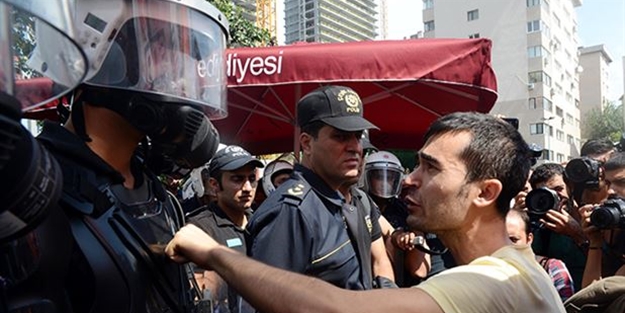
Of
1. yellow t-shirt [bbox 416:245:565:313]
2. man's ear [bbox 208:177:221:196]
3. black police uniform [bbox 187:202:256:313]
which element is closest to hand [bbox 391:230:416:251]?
black police uniform [bbox 187:202:256:313]

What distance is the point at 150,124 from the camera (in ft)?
5.10

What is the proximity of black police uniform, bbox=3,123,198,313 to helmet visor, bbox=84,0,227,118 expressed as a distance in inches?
8.7

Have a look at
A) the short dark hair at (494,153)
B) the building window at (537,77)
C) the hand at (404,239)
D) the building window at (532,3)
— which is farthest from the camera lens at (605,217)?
the building window at (532,3)

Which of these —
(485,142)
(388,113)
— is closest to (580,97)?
(388,113)

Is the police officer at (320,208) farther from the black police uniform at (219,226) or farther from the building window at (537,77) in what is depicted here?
the building window at (537,77)

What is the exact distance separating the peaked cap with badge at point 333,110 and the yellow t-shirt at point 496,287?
3.48 ft

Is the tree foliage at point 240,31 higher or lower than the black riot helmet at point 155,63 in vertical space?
higher

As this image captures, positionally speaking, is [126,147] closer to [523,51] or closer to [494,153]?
[494,153]

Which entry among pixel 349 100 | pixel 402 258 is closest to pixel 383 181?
pixel 402 258

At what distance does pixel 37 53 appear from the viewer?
1.01 m

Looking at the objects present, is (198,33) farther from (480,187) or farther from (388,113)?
(388,113)

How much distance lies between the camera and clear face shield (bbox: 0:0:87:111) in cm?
82

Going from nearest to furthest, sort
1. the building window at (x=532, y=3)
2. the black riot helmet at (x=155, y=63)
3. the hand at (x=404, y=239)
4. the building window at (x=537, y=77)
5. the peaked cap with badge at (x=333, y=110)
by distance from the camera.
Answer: the black riot helmet at (x=155, y=63) < the peaked cap with badge at (x=333, y=110) < the hand at (x=404, y=239) < the building window at (x=537, y=77) < the building window at (x=532, y=3)

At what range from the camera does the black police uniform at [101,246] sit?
125 cm
